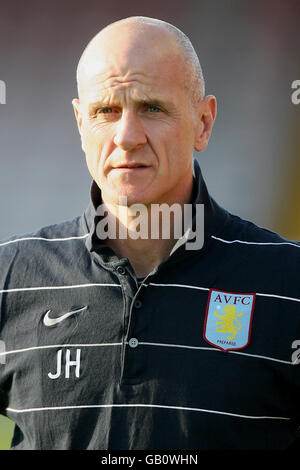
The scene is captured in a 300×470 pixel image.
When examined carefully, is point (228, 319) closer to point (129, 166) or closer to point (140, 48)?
point (129, 166)

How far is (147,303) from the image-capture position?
5.95ft

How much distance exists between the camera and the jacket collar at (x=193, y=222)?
6.16 ft

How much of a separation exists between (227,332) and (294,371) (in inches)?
6.6

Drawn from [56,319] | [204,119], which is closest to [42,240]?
[56,319]

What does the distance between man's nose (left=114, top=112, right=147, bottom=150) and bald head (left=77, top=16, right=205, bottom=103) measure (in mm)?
140

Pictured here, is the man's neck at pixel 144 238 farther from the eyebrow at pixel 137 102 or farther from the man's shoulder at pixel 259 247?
the eyebrow at pixel 137 102

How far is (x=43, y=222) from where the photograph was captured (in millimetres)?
5934

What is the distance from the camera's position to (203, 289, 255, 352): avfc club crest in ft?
5.87

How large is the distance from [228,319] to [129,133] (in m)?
0.47

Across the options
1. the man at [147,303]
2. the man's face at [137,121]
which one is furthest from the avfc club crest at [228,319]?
the man's face at [137,121]

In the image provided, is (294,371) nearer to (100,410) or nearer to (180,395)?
(180,395)

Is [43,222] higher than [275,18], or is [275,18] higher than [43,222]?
[275,18]

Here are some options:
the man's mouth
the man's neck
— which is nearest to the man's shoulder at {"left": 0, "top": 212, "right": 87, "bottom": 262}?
the man's neck

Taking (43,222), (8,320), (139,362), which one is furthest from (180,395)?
(43,222)
